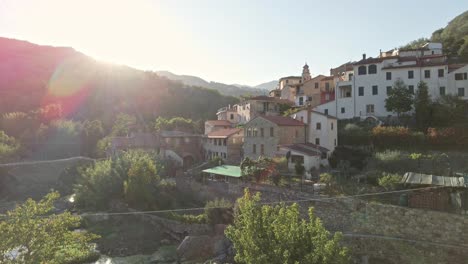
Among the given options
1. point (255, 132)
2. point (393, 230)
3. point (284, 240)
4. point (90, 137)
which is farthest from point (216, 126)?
point (284, 240)

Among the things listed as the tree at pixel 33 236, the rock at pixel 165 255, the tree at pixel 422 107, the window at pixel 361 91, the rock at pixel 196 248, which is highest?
the window at pixel 361 91

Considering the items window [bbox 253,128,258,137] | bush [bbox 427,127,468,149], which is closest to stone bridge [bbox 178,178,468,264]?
window [bbox 253,128,258,137]

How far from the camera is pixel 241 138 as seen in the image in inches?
1668

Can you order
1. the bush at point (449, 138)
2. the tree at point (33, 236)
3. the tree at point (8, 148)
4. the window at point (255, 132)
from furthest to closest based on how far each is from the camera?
the tree at point (8, 148) → the window at point (255, 132) → the bush at point (449, 138) → the tree at point (33, 236)

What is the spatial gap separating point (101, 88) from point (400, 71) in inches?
3329

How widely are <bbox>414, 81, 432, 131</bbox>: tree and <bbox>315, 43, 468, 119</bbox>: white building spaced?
2644 millimetres

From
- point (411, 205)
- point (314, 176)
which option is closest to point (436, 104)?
point (314, 176)

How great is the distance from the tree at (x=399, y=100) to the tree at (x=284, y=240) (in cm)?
2962

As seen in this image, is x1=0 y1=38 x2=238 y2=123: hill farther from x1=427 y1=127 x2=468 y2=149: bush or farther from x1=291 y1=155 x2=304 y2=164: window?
x1=427 y1=127 x2=468 y2=149: bush

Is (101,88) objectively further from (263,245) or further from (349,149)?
(263,245)

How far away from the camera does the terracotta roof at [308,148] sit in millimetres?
30062

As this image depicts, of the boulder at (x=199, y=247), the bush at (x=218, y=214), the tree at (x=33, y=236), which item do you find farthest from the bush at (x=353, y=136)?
the tree at (x=33, y=236)

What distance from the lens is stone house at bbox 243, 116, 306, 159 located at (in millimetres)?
33938

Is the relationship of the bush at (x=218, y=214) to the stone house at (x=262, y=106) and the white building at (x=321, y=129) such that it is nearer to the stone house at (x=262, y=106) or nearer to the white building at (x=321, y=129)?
the white building at (x=321, y=129)
